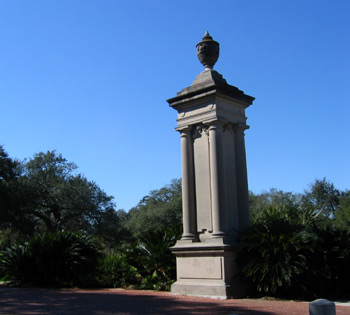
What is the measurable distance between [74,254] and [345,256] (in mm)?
9801

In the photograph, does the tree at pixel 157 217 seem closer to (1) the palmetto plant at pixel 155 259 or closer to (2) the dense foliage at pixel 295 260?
(1) the palmetto plant at pixel 155 259

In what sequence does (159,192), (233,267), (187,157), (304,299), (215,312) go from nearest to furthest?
(215,312) < (304,299) < (233,267) < (187,157) < (159,192)

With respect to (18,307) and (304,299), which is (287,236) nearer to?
(304,299)

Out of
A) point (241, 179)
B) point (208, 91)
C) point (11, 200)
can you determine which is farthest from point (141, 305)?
point (11, 200)

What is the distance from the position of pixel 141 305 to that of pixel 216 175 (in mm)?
4329

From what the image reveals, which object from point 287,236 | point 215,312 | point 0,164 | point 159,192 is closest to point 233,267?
point 287,236

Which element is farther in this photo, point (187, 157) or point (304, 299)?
point (187, 157)

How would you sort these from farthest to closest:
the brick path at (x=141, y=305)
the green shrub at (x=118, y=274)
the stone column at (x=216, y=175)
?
the green shrub at (x=118, y=274) → the stone column at (x=216, y=175) → the brick path at (x=141, y=305)

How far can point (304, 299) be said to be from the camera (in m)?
10.8

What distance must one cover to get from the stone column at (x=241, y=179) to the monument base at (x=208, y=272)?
144 cm

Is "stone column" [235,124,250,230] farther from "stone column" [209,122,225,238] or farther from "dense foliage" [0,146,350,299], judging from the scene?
"stone column" [209,122,225,238]

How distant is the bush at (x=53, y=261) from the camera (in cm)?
1583

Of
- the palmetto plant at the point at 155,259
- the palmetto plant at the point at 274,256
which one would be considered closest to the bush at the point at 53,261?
the palmetto plant at the point at 155,259

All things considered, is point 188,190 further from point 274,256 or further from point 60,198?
point 60,198
